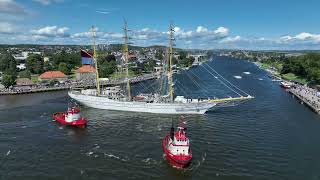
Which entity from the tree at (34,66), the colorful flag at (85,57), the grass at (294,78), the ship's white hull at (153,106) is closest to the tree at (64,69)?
the tree at (34,66)

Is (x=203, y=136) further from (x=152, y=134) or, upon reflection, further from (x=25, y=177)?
Answer: (x=25, y=177)

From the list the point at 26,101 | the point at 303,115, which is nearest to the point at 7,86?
the point at 26,101

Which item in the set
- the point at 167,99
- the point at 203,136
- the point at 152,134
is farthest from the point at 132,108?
the point at 203,136

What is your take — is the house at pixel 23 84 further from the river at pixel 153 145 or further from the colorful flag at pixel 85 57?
the colorful flag at pixel 85 57

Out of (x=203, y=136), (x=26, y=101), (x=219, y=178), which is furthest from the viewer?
(x=26, y=101)

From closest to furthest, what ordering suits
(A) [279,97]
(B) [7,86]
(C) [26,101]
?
(C) [26,101], (A) [279,97], (B) [7,86]

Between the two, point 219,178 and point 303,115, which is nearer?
point 219,178

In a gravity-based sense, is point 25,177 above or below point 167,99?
below

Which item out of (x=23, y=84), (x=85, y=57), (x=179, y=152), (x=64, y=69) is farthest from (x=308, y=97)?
(x=64, y=69)

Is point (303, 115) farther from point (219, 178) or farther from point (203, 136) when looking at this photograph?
point (219, 178)
